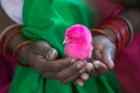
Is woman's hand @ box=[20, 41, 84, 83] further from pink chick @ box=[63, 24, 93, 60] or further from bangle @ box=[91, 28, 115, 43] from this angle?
bangle @ box=[91, 28, 115, 43]

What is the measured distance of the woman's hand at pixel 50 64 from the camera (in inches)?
33.4

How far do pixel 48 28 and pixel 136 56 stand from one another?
273 millimetres

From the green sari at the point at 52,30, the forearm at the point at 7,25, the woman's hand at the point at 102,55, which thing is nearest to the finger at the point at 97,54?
the woman's hand at the point at 102,55

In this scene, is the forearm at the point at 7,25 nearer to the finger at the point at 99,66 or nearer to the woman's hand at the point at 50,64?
the woman's hand at the point at 50,64

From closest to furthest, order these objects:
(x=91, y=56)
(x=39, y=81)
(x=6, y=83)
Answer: (x=91, y=56) < (x=39, y=81) < (x=6, y=83)

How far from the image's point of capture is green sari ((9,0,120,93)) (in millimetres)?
965

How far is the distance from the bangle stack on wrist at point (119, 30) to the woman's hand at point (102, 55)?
3 centimetres

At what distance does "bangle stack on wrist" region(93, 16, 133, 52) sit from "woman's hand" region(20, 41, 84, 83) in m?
0.16

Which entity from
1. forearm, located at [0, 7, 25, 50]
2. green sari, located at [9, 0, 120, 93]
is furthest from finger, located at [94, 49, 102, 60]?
forearm, located at [0, 7, 25, 50]

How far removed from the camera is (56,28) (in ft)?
3.19

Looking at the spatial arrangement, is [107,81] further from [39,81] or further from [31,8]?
[31,8]

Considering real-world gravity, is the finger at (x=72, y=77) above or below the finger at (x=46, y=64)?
below

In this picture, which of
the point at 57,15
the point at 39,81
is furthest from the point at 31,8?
the point at 39,81

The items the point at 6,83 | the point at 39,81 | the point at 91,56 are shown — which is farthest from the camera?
the point at 6,83
